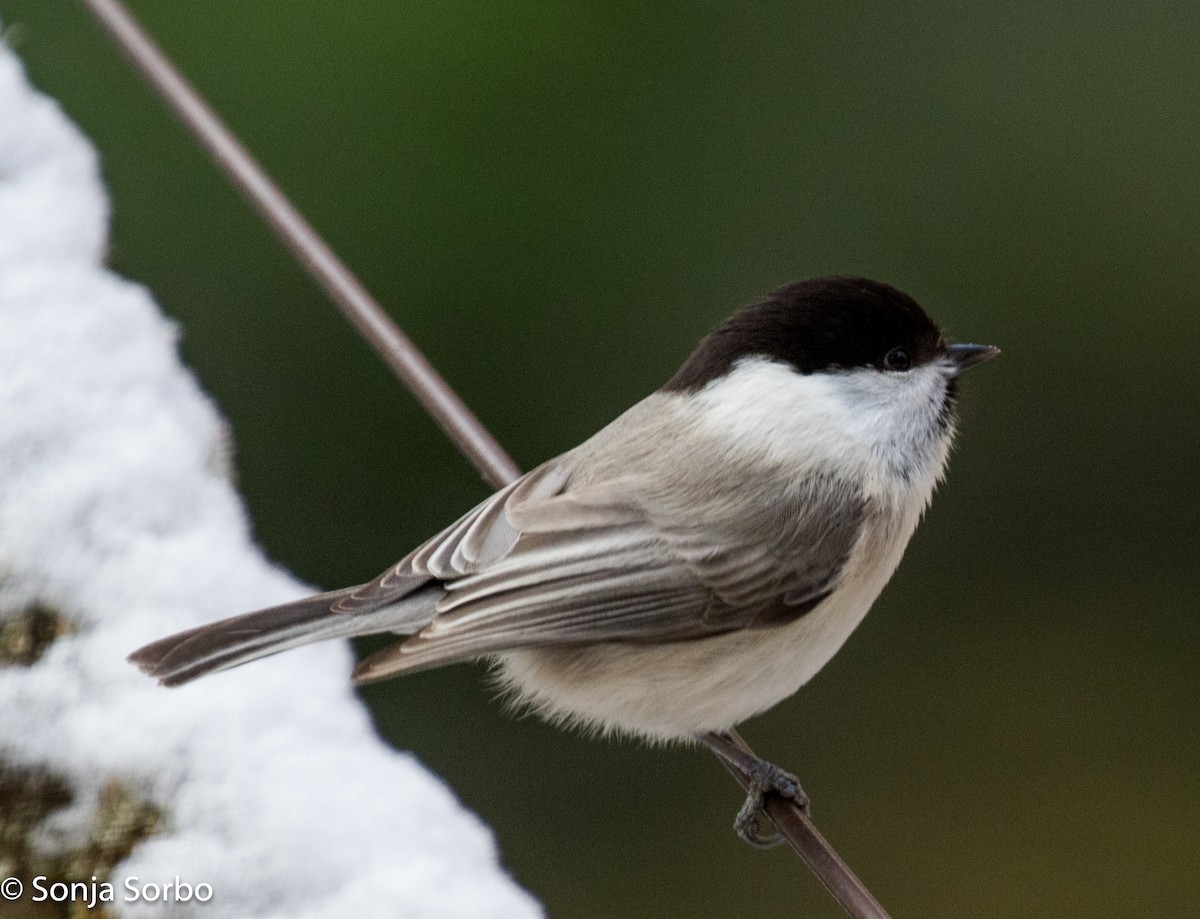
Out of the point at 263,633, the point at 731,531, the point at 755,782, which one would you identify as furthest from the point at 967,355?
the point at 263,633

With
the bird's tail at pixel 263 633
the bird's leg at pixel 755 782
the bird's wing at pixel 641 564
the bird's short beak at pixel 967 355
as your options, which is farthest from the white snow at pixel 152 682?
the bird's short beak at pixel 967 355

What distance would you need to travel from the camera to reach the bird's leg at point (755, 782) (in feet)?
3.34

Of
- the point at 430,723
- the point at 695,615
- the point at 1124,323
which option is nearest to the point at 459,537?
the point at 695,615

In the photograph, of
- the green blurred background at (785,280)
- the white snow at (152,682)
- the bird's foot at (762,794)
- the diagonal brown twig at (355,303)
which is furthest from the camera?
the green blurred background at (785,280)

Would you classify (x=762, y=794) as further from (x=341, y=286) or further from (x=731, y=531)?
(x=341, y=286)

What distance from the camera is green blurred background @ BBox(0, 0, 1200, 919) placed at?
1.57 m

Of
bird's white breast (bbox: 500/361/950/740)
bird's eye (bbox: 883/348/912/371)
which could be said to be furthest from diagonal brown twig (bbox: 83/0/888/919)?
bird's eye (bbox: 883/348/912/371)

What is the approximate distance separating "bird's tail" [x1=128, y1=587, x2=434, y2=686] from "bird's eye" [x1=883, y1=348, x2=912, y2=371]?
0.37m

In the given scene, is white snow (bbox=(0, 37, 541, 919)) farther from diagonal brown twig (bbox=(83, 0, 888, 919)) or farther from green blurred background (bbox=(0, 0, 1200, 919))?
green blurred background (bbox=(0, 0, 1200, 919))

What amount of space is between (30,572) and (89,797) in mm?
125

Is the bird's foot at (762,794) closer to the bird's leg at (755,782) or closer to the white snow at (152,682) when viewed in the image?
the bird's leg at (755,782)

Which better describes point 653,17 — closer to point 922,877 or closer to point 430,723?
point 430,723

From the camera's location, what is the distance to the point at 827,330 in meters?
0.94

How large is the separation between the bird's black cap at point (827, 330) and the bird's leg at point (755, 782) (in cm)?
29
